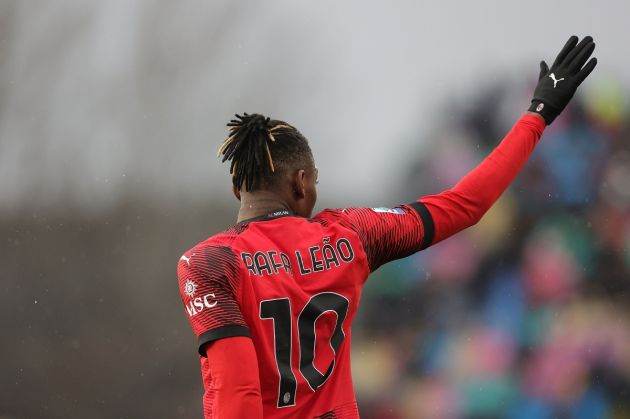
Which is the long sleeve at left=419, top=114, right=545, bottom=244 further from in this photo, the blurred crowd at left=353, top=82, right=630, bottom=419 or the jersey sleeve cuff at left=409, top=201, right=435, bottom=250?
the blurred crowd at left=353, top=82, right=630, bottom=419

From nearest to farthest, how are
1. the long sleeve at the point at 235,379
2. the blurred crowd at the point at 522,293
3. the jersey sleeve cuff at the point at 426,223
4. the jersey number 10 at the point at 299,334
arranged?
the long sleeve at the point at 235,379
the jersey number 10 at the point at 299,334
the jersey sleeve cuff at the point at 426,223
the blurred crowd at the point at 522,293

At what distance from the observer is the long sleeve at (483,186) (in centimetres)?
206

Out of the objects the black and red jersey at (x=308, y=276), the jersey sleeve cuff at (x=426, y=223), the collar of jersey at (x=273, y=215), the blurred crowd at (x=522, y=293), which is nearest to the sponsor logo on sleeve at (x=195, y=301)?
the black and red jersey at (x=308, y=276)

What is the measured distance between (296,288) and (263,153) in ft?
1.07

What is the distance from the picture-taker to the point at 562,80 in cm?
212

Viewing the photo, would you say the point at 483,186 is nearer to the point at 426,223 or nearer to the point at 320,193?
the point at 426,223

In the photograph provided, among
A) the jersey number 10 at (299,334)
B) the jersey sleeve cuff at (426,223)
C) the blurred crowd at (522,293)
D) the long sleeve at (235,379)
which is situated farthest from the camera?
the blurred crowd at (522,293)

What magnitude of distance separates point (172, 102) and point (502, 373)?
2.37 m

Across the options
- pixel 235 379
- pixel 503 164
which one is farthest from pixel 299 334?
pixel 503 164

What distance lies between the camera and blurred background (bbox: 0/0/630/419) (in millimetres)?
3463

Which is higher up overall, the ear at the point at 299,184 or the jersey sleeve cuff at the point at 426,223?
the ear at the point at 299,184

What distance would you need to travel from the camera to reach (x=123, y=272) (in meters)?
5.18

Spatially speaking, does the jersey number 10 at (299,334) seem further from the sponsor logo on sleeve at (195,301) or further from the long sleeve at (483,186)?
the long sleeve at (483,186)

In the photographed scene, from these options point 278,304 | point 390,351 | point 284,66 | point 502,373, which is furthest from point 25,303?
point 278,304
